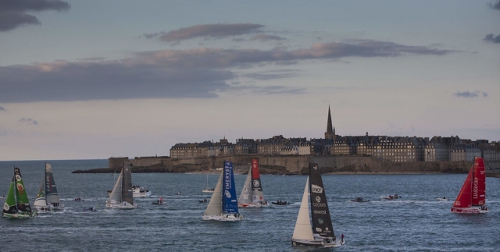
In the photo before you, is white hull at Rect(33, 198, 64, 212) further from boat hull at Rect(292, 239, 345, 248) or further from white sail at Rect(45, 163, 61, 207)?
boat hull at Rect(292, 239, 345, 248)

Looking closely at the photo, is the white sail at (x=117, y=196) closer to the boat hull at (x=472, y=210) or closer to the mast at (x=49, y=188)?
the mast at (x=49, y=188)

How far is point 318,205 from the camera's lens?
45.8m

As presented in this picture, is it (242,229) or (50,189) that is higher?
(50,189)

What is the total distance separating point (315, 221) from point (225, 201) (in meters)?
16.1

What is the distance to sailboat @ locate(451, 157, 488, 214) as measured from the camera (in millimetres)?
68312

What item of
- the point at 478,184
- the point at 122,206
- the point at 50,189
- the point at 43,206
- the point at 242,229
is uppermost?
the point at 478,184

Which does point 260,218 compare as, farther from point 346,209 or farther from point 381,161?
point 381,161

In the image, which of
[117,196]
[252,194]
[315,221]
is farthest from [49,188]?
[315,221]

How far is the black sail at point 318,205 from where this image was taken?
45.2 metres

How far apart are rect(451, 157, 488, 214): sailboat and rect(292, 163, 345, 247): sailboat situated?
24.5 metres

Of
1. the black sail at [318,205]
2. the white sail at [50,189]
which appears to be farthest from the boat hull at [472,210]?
the white sail at [50,189]

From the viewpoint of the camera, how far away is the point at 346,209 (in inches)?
2963

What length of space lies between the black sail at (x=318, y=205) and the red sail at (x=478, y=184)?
83.3ft

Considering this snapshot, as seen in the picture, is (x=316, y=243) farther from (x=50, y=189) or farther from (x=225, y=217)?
(x=50, y=189)
